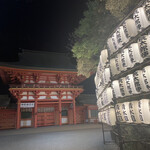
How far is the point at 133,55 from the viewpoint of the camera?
3.38 metres

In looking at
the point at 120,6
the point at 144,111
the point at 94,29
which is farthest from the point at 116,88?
the point at 94,29

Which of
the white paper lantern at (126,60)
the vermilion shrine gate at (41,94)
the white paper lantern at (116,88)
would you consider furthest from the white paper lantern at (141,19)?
the vermilion shrine gate at (41,94)

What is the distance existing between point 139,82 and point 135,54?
70 centimetres

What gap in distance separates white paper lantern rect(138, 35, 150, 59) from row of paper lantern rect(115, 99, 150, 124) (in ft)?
3.52

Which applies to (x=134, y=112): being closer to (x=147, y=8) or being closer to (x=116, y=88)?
(x=116, y=88)

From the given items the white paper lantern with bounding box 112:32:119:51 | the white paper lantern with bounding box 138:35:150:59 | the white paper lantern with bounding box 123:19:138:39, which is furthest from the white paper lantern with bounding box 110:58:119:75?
the white paper lantern with bounding box 138:35:150:59

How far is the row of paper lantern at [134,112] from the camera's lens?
3.09 m

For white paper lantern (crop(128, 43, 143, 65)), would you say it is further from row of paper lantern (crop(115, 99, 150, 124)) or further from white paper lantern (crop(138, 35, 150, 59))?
row of paper lantern (crop(115, 99, 150, 124))

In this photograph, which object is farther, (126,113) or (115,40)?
(115,40)

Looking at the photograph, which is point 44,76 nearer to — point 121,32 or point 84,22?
point 84,22

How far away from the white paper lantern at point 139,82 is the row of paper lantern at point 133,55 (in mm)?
301

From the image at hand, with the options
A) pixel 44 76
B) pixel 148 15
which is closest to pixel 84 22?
pixel 148 15

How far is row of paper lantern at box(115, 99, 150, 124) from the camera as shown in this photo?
3088 mm

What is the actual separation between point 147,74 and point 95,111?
15.9 meters
